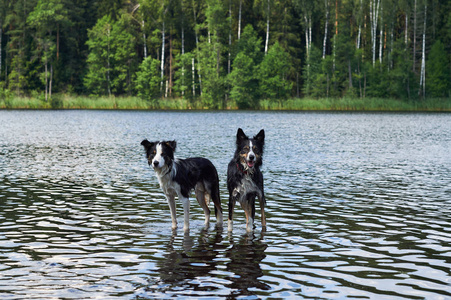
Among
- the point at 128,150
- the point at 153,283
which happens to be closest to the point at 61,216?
the point at 153,283

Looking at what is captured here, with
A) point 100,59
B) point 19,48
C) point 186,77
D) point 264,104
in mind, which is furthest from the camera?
point 19,48

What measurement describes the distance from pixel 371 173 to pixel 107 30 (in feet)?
306

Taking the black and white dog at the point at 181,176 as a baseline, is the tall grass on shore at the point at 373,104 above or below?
above

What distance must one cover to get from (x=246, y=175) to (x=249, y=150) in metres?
0.59

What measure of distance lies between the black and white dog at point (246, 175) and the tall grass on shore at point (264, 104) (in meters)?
78.7

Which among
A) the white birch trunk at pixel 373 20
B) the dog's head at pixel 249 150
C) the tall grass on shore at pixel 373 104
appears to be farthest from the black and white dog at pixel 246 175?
the white birch trunk at pixel 373 20

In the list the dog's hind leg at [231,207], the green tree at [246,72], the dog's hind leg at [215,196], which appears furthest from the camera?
the green tree at [246,72]

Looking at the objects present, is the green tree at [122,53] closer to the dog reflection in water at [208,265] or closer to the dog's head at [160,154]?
the dog's head at [160,154]

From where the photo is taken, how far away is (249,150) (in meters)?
11.4

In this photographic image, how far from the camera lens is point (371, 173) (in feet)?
73.2

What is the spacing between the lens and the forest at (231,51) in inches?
3898

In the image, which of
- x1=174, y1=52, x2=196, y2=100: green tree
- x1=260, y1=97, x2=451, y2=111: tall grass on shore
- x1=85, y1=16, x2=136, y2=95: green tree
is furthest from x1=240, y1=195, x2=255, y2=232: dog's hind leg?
x1=85, y1=16, x2=136, y2=95: green tree

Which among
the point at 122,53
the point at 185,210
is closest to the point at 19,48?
the point at 122,53

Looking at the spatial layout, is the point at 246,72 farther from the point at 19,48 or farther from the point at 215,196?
the point at 215,196
